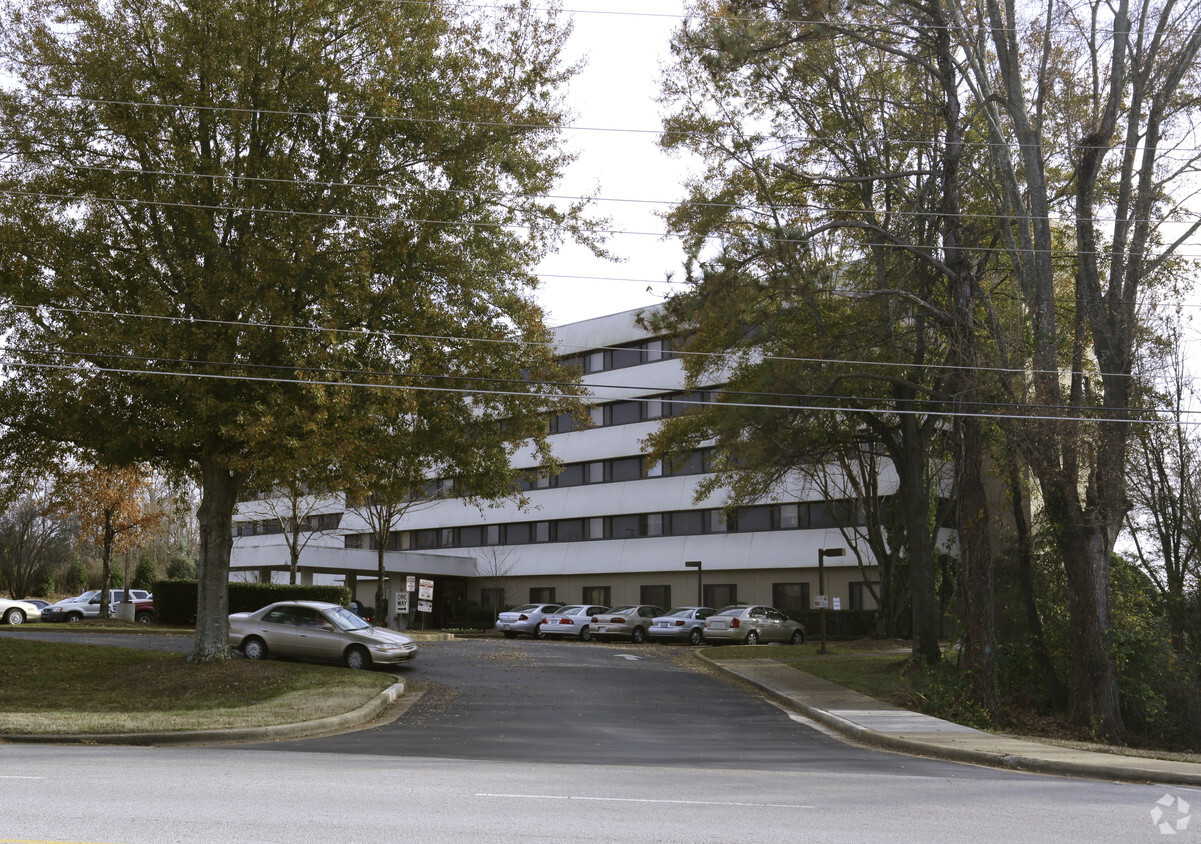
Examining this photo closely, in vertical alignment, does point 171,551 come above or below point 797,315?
below

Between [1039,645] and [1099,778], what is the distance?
27.2ft

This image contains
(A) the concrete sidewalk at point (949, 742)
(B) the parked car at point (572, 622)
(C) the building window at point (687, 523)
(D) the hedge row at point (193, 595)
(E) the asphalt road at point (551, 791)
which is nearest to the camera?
(E) the asphalt road at point (551, 791)

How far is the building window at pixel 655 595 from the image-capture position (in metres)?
50.4

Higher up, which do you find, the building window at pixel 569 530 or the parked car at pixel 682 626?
the building window at pixel 569 530

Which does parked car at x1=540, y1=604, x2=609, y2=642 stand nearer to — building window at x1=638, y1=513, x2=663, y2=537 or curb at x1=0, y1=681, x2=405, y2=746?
building window at x1=638, y1=513, x2=663, y2=537

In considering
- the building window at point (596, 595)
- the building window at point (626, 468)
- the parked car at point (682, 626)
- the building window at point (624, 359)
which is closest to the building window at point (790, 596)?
the parked car at point (682, 626)

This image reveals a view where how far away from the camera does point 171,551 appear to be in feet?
246

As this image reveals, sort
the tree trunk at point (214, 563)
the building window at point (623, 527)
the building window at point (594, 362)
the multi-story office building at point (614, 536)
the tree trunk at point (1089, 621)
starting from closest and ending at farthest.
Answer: the tree trunk at point (1089, 621), the tree trunk at point (214, 563), the multi-story office building at point (614, 536), the building window at point (623, 527), the building window at point (594, 362)

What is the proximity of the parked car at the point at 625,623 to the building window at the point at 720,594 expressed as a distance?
8.27 m

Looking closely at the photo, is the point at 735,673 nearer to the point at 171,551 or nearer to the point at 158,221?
the point at 158,221

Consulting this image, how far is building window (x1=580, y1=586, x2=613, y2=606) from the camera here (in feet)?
174

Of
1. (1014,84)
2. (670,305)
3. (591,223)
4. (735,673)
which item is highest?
(1014,84)

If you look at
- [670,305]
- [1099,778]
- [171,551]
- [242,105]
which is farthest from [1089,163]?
[171,551]

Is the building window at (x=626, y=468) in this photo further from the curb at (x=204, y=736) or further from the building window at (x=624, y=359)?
the curb at (x=204, y=736)
